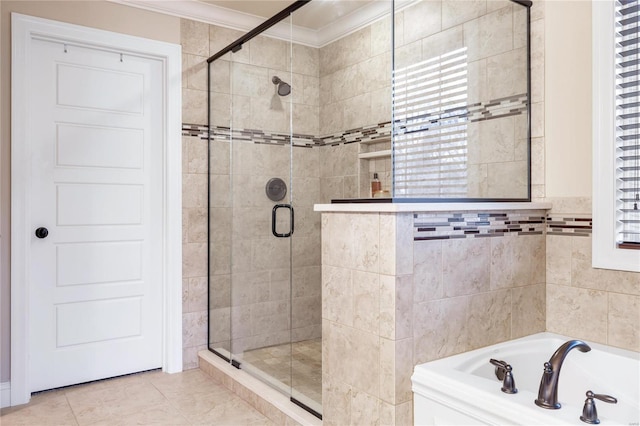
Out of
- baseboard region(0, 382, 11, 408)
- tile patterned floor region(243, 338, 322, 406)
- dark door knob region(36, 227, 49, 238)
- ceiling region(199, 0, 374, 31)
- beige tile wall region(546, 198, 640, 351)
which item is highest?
ceiling region(199, 0, 374, 31)

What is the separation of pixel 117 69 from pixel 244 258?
1473mm

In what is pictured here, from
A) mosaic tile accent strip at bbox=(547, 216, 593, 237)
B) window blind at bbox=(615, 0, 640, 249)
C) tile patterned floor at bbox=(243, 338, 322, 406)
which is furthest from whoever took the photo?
tile patterned floor at bbox=(243, 338, 322, 406)

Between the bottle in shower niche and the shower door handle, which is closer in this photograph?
the bottle in shower niche

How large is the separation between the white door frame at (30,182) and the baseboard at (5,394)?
24mm

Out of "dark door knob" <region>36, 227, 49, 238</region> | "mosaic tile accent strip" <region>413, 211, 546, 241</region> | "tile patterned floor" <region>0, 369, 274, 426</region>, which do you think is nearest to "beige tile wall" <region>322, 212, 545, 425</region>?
"mosaic tile accent strip" <region>413, 211, 546, 241</region>

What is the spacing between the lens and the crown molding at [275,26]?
234 cm

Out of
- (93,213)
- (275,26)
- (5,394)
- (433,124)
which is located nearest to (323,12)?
(275,26)

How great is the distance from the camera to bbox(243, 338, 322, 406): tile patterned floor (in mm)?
2328

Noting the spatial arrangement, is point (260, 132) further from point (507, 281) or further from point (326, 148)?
point (507, 281)

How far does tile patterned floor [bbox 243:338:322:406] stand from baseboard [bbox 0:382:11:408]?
131cm

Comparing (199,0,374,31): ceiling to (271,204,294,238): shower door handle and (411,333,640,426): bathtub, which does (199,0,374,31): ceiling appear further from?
(411,333,640,426): bathtub

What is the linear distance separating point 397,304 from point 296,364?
1.07 metres

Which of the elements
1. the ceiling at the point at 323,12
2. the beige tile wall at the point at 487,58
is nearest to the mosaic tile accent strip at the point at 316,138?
the beige tile wall at the point at 487,58

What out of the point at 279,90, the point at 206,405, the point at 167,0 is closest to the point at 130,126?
the point at 167,0
